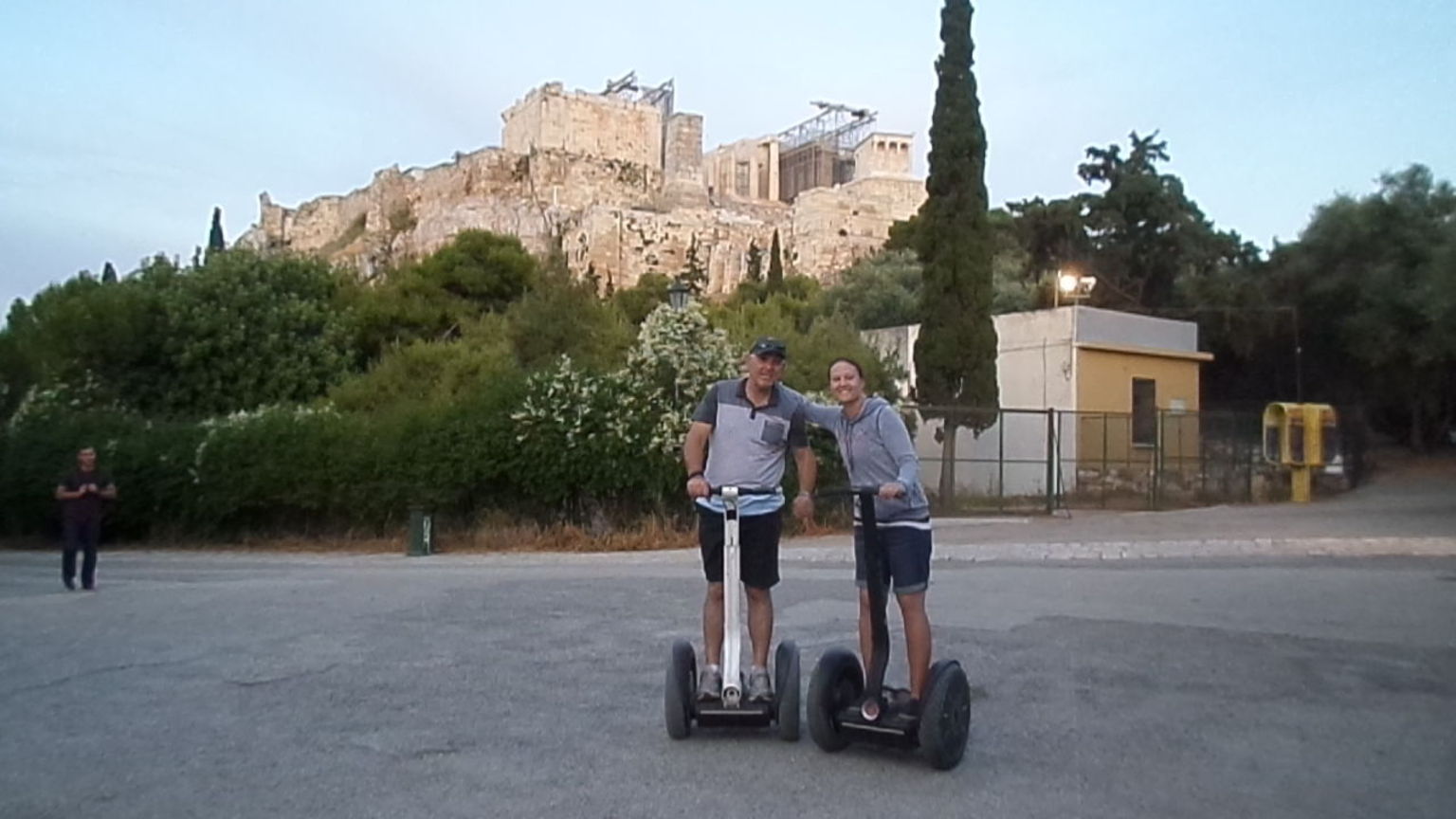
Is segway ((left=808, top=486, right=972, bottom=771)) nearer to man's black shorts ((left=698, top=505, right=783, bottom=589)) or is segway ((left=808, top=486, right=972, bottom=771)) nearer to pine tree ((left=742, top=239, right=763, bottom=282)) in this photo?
man's black shorts ((left=698, top=505, right=783, bottom=589))

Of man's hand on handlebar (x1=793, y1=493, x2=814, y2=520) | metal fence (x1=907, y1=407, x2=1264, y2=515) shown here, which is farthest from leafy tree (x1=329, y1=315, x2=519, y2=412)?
man's hand on handlebar (x1=793, y1=493, x2=814, y2=520)

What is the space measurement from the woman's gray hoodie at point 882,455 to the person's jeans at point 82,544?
10.4 meters

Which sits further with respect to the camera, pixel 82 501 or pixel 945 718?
pixel 82 501

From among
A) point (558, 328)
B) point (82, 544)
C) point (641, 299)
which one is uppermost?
point (641, 299)

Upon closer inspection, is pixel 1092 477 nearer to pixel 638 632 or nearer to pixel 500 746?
pixel 638 632

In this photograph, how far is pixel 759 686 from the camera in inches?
221

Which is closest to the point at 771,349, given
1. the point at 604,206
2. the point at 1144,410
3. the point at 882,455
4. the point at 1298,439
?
the point at 882,455

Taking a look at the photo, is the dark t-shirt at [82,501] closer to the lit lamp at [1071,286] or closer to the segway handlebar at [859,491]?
the segway handlebar at [859,491]

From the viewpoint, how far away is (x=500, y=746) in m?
5.61

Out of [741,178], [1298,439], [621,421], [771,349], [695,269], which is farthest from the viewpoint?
[741,178]

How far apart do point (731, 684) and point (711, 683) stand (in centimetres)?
17

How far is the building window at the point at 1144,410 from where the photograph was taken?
25.7m

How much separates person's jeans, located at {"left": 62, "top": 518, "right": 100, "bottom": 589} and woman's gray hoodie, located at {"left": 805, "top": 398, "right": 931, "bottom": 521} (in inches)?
410

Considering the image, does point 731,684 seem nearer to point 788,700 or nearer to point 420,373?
point 788,700
